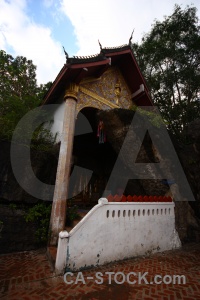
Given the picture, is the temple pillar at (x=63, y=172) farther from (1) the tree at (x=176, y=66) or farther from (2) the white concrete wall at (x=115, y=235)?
(1) the tree at (x=176, y=66)

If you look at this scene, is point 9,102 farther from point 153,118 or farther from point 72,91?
point 153,118

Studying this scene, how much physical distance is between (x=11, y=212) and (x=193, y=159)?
842 cm

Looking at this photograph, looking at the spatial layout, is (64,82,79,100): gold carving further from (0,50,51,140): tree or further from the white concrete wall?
the white concrete wall

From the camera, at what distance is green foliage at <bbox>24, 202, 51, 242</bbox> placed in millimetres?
5949

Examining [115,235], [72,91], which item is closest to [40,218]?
[115,235]

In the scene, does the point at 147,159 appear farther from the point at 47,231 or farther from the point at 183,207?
the point at 47,231

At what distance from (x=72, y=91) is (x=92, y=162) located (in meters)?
5.60

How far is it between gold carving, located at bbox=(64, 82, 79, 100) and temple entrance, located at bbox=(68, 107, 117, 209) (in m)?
2.72

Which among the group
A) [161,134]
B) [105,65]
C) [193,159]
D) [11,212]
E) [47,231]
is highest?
[105,65]

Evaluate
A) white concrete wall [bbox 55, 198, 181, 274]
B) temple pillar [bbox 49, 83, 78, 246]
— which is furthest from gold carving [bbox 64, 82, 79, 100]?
white concrete wall [bbox 55, 198, 181, 274]

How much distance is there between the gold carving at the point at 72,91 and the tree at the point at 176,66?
8362 mm

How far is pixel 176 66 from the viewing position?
13578 mm

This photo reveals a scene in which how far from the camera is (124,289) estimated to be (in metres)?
3.62

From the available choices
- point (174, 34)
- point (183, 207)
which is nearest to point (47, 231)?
point (183, 207)
